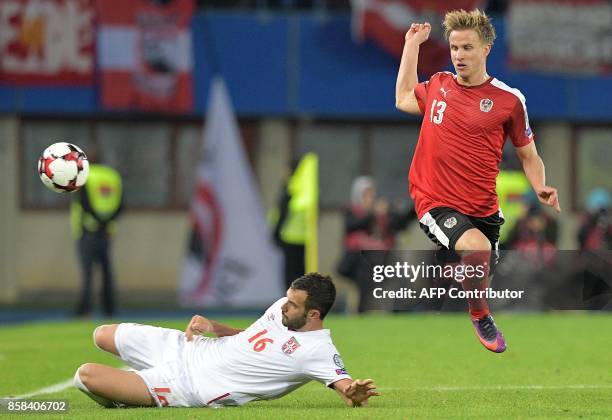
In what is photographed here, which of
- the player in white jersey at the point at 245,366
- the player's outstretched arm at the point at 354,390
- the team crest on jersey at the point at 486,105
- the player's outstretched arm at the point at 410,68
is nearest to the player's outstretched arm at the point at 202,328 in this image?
the player in white jersey at the point at 245,366

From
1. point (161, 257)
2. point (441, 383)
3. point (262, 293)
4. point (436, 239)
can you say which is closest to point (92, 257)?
point (262, 293)

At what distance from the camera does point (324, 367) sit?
9.24m

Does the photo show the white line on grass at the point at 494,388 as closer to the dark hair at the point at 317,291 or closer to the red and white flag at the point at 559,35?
the dark hair at the point at 317,291

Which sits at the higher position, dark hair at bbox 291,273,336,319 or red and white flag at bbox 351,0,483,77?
red and white flag at bbox 351,0,483,77

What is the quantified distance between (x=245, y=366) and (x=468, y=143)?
2.12 meters

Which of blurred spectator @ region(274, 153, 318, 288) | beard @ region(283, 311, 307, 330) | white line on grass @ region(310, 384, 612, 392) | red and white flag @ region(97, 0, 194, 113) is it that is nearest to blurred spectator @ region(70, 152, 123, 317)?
blurred spectator @ region(274, 153, 318, 288)

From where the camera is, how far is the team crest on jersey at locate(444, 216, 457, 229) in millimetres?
9998

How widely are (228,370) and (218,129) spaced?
13.6 meters

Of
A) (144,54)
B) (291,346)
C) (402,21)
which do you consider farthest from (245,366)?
(402,21)

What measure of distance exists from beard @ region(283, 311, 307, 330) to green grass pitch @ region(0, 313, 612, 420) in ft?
1.71

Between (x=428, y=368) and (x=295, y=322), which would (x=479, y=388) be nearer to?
(x=428, y=368)

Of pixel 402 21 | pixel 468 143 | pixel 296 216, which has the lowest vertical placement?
pixel 296 216

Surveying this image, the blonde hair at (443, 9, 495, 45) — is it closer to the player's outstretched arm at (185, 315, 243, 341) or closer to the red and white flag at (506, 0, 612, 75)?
the player's outstretched arm at (185, 315, 243, 341)

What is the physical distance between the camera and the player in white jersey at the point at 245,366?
9266 mm
